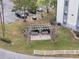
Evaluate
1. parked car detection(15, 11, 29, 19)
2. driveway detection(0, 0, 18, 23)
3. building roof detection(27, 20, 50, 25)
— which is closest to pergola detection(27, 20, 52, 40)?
building roof detection(27, 20, 50, 25)

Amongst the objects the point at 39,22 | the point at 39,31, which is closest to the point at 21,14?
the point at 39,22

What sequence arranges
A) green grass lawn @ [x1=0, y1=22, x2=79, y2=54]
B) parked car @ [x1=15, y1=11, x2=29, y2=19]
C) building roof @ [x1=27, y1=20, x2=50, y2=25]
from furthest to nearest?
parked car @ [x1=15, y1=11, x2=29, y2=19] → building roof @ [x1=27, y1=20, x2=50, y2=25] → green grass lawn @ [x1=0, y1=22, x2=79, y2=54]

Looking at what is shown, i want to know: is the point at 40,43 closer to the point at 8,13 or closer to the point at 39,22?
the point at 39,22

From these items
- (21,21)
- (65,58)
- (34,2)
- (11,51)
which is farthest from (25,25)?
(65,58)

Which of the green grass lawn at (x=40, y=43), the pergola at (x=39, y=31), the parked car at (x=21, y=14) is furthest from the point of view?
the parked car at (x=21, y=14)

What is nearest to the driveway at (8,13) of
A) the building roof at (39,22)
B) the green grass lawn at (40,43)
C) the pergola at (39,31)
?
the building roof at (39,22)

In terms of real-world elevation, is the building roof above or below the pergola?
above

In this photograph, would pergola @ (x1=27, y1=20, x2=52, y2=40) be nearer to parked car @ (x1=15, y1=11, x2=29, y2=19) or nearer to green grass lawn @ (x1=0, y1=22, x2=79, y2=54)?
green grass lawn @ (x1=0, y1=22, x2=79, y2=54)

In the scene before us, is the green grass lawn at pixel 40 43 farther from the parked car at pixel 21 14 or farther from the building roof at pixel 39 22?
the parked car at pixel 21 14
